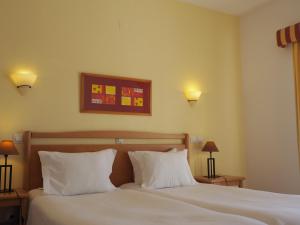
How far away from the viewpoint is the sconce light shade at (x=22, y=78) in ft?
9.32

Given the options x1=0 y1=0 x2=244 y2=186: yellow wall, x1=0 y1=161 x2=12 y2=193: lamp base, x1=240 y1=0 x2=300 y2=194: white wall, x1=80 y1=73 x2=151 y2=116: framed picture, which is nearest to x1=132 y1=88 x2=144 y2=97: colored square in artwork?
x1=80 y1=73 x2=151 y2=116: framed picture

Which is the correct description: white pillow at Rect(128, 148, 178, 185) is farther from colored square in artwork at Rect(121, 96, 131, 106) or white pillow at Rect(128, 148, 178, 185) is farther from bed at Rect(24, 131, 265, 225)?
colored square in artwork at Rect(121, 96, 131, 106)

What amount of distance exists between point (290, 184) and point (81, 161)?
8.22 feet

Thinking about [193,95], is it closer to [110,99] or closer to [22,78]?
[110,99]

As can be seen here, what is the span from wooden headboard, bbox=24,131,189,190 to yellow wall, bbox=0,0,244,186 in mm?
92

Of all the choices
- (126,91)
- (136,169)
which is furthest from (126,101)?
(136,169)

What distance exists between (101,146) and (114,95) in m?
0.60

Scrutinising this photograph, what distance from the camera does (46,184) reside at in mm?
2566

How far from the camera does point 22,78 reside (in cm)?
284

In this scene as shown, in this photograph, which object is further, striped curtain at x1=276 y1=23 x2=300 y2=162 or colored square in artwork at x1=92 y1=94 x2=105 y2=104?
striped curtain at x1=276 y1=23 x2=300 y2=162

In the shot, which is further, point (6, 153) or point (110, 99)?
point (110, 99)

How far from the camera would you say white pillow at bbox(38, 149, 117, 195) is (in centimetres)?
257

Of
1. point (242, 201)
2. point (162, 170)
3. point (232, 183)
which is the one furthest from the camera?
point (232, 183)

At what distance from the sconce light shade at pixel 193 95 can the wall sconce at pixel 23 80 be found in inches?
74.0
